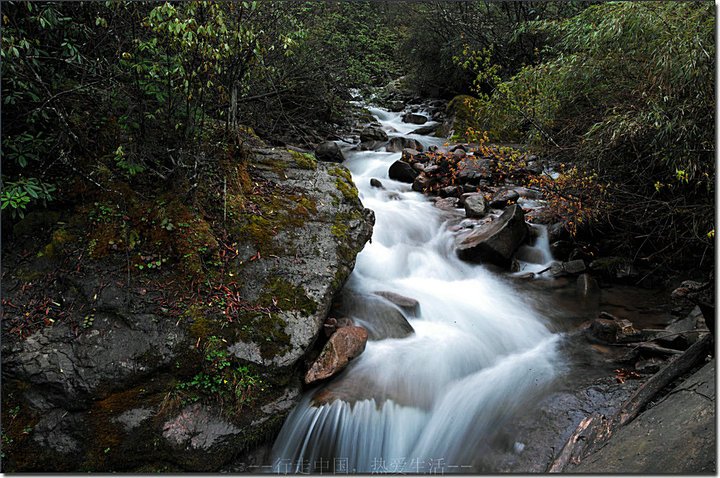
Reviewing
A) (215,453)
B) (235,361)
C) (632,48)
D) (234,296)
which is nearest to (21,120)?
(234,296)

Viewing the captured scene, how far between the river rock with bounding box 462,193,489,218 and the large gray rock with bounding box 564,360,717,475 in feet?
15.5

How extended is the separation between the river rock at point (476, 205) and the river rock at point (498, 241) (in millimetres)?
875

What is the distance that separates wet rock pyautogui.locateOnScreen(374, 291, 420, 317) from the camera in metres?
4.40

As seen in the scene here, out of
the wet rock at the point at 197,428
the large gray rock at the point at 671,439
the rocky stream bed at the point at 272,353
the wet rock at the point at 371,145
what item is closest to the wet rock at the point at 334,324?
the rocky stream bed at the point at 272,353

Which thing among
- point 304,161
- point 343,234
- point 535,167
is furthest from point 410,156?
point 343,234

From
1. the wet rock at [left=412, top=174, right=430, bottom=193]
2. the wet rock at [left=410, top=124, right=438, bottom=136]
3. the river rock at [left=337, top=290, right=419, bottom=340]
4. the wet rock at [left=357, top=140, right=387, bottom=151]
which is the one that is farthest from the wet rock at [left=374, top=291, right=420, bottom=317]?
the wet rock at [left=410, top=124, right=438, bottom=136]

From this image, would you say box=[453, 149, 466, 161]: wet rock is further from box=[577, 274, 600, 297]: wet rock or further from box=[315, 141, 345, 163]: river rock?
box=[577, 274, 600, 297]: wet rock

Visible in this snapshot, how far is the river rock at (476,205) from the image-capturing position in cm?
697

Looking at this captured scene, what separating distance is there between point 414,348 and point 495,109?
4.50 meters

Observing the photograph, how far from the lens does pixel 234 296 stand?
3158 mm

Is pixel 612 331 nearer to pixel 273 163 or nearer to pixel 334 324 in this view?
pixel 334 324

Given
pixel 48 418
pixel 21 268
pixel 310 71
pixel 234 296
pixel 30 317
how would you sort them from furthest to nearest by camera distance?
pixel 310 71, pixel 234 296, pixel 21 268, pixel 30 317, pixel 48 418

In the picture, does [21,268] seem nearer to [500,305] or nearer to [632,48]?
[500,305]

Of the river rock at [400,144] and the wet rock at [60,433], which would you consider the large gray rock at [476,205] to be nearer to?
the river rock at [400,144]
